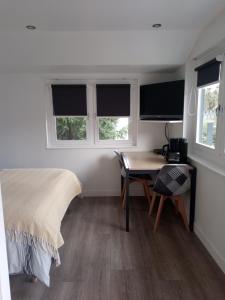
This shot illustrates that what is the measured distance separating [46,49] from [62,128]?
1.38 meters

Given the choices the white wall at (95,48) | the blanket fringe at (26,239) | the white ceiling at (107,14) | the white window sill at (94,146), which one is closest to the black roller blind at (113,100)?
the white window sill at (94,146)

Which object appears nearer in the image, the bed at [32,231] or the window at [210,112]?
the bed at [32,231]

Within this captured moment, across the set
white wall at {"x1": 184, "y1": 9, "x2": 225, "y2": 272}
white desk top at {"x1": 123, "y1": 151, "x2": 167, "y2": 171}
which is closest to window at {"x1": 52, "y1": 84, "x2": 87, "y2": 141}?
white desk top at {"x1": 123, "y1": 151, "x2": 167, "y2": 171}

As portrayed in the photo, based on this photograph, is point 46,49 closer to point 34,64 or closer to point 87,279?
point 34,64

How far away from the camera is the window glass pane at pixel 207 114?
Result: 2369 millimetres

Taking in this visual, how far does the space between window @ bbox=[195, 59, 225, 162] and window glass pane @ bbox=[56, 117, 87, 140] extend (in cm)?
188

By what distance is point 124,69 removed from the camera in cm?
328

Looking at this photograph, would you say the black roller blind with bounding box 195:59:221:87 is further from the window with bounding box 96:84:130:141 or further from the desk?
the window with bounding box 96:84:130:141

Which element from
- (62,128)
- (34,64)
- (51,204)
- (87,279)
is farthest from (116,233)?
(34,64)

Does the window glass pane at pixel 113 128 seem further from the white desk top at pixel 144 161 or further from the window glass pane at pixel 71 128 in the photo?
the white desk top at pixel 144 161

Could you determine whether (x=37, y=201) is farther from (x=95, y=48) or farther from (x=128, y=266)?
(x=95, y=48)

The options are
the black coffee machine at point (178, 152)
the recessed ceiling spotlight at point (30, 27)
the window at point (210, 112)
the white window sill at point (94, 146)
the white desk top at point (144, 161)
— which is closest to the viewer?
the window at point (210, 112)

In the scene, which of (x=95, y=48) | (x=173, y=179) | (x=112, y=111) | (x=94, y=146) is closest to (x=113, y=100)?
(x=112, y=111)

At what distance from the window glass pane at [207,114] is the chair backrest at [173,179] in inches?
16.7
